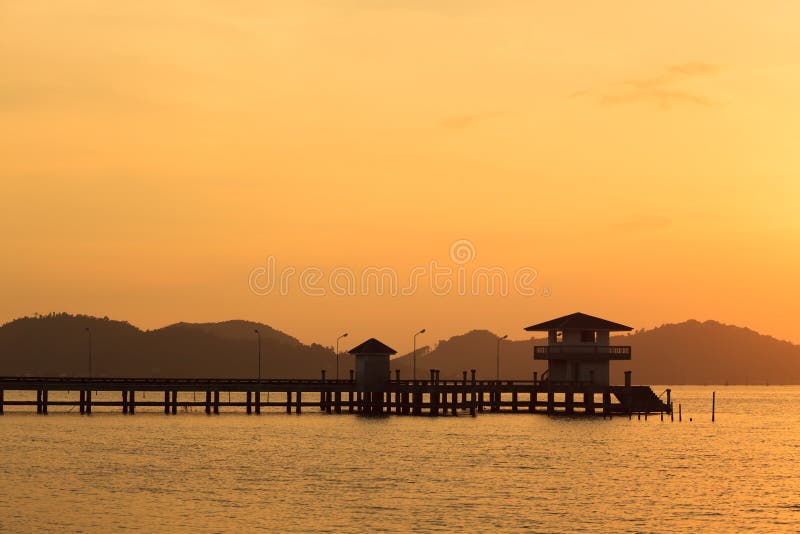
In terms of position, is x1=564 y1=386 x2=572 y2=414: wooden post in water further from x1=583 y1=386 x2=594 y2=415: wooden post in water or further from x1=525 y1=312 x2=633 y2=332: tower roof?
x1=525 y1=312 x2=633 y2=332: tower roof

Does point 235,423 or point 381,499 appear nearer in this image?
point 381,499

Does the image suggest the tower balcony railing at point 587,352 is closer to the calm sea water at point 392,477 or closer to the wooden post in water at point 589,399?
the wooden post in water at point 589,399

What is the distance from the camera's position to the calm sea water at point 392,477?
55.3 metres

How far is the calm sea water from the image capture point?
181ft

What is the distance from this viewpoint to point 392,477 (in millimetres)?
71312

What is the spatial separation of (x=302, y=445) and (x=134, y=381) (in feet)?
108

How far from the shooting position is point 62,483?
67.6m

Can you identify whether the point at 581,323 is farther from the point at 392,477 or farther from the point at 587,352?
the point at 392,477

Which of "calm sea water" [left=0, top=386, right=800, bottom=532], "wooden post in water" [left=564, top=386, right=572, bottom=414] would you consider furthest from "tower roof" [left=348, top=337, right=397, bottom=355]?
"wooden post in water" [left=564, top=386, right=572, bottom=414]

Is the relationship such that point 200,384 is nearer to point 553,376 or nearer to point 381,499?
point 553,376

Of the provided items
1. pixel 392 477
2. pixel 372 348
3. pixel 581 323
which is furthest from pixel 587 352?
pixel 392 477

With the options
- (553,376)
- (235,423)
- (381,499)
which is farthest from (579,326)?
(381,499)

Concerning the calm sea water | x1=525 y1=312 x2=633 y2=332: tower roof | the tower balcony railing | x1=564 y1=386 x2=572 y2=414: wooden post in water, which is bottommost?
the calm sea water

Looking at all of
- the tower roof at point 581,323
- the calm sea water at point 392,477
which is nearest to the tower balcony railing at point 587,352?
the tower roof at point 581,323
